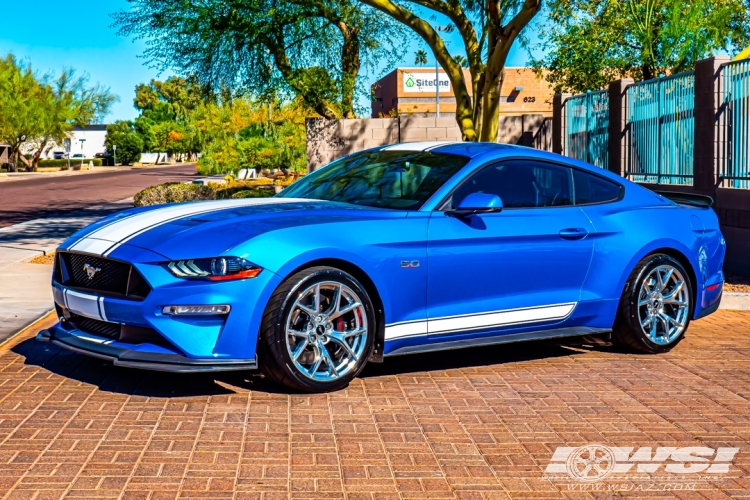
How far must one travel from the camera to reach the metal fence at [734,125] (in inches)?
495

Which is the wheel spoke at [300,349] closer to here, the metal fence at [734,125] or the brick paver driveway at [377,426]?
the brick paver driveway at [377,426]

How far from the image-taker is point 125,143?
130 metres

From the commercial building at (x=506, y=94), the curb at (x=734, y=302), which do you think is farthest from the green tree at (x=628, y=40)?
the commercial building at (x=506, y=94)

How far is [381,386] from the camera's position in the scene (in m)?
6.66

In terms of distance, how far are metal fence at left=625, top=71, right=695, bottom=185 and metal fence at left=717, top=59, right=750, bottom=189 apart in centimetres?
91

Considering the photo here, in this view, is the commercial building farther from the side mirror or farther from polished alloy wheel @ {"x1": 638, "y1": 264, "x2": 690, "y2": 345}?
the side mirror

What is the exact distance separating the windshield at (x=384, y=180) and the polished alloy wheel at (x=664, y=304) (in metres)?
1.88

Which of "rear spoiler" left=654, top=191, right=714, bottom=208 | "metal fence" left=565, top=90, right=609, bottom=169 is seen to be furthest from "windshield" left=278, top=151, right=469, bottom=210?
"metal fence" left=565, top=90, right=609, bottom=169

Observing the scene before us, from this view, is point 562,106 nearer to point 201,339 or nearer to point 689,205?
point 689,205

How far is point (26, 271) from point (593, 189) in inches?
324

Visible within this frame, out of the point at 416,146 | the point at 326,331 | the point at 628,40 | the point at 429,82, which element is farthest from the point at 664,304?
the point at 429,82

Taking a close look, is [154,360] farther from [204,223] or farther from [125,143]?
[125,143]

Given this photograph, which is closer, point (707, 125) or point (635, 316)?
point (635, 316)

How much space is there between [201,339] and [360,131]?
53.5ft
